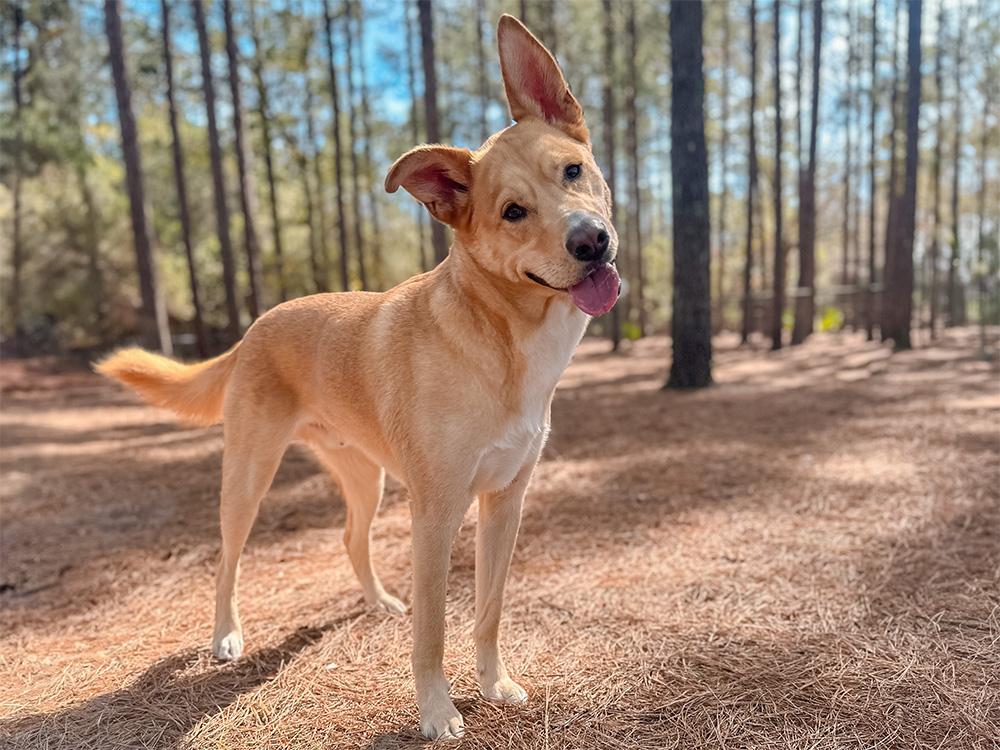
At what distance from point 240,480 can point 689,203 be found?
Answer: 7957 millimetres

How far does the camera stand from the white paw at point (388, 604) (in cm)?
365

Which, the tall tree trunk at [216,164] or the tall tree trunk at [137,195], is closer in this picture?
the tall tree trunk at [137,195]

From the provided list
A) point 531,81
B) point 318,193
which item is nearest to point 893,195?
point 318,193

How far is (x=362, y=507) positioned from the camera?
12.2ft

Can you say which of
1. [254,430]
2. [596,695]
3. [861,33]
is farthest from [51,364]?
[861,33]

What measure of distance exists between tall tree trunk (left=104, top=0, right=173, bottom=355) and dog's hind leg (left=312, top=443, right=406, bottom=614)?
1061 centimetres

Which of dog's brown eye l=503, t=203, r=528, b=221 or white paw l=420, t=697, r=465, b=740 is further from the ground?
dog's brown eye l=503, t=203, r=528, b=221

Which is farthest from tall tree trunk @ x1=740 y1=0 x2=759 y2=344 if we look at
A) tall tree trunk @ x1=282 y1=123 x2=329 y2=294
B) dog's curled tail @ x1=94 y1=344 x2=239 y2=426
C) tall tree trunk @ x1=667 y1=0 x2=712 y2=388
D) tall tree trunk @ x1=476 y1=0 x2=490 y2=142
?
dog's curled tail @ x1=94 y1=344 x2=239 y2=426

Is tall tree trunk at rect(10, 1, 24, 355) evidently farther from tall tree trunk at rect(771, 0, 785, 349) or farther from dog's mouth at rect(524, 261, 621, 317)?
dog's mouth at rect(524, 261, 621, 317)

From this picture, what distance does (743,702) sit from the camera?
2.64m

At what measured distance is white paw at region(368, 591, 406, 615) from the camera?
365 centimetres

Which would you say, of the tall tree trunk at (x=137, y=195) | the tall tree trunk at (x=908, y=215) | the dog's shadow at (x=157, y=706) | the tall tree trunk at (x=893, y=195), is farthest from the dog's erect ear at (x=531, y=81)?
the tall tree trunk at (x=893, y=195)

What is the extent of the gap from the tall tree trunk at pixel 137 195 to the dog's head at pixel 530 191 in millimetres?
11865

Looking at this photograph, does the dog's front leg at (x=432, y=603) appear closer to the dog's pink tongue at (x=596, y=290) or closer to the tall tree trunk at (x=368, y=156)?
the dog's pink tongue at (x=596, y=290)
